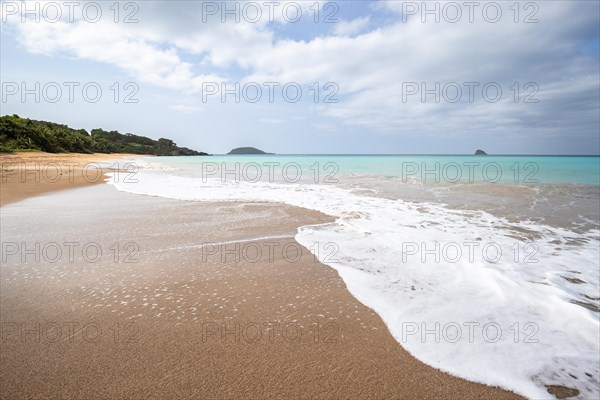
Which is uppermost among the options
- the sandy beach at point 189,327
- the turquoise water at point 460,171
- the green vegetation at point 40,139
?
the green vegetation at point 40,139

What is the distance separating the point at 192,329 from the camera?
3189 millimetres

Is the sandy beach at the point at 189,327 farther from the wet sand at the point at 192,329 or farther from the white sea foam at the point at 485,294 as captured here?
the white sea foam at the point at 485,294

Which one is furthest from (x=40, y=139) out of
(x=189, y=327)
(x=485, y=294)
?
(x=485, y=294)

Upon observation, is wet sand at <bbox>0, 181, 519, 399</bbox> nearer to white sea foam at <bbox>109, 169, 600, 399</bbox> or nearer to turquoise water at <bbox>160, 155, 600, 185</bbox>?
white sea foam at <bbox>109, 169, 600, 399</bbox>

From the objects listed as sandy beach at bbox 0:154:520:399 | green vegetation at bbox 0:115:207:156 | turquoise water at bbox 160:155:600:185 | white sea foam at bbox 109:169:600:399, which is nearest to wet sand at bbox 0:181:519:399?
sandy beach at bbox 0:154:520:399

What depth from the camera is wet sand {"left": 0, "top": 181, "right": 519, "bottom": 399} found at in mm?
2457

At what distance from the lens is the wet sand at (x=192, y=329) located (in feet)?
8.06

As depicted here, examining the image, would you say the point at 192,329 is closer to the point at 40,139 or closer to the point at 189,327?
the point at 189,327

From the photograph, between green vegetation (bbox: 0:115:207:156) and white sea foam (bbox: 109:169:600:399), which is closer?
white sea foam (bbox: 109:169:600:399)

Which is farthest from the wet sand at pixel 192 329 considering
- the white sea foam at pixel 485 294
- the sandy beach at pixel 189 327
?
the white sea foam at pixel 485 294

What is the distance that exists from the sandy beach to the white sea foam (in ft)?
0.92

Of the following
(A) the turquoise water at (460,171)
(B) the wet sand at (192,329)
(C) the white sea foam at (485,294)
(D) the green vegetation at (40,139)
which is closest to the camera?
(B) the wet sand at (192,329)

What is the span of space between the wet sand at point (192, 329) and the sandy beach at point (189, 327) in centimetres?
1

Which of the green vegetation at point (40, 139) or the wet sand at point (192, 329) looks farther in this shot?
the green vegetation at point (40, 139)
